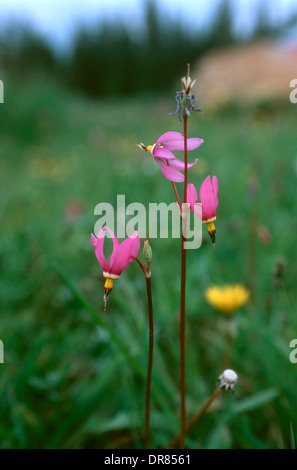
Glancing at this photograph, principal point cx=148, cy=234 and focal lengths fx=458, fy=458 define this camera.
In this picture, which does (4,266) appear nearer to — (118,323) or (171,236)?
(118,323)

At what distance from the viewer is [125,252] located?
0.30 meters

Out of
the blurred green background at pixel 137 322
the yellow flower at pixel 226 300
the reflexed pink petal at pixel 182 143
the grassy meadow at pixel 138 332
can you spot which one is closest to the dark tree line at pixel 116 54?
the blurred green background at pixel 137 322

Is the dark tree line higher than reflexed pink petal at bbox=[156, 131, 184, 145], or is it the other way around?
the dark tree line

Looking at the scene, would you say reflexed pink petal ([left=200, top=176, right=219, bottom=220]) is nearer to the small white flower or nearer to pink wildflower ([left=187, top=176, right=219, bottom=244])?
pink wildflower ([left=187, top=176, right=219, bottom=244])

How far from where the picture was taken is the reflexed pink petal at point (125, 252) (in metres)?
0.29

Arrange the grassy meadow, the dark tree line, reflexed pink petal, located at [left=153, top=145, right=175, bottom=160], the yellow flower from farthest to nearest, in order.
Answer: the dark tree line
the yellow flower
the grassy meadow
reflexed pink petal, located at [left=153, top=145, right=175, bottom=160]

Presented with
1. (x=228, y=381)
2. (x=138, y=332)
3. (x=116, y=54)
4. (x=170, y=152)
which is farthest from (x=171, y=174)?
(x=116, y=54)

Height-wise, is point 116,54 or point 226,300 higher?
point 116,54

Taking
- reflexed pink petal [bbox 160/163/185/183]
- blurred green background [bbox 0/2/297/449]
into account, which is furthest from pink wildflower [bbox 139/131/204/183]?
blurred green background [bbox 0/2/297/449]

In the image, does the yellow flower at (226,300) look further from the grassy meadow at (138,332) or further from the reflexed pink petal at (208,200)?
the reflexed pink petal at (208,200)

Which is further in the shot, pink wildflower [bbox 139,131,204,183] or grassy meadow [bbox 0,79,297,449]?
grassy meadow [bbox 0,79,297,449]

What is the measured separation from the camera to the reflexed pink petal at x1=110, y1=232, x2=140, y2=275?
29 centimetres

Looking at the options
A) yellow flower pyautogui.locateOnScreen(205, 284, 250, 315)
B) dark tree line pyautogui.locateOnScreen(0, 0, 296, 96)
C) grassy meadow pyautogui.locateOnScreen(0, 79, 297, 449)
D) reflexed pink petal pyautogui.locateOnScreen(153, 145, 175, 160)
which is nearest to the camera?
reflexed pink petal pyautogui.locateOnScreen(153, 145, 175, 160)

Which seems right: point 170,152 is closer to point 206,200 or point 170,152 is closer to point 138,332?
point 206,200
